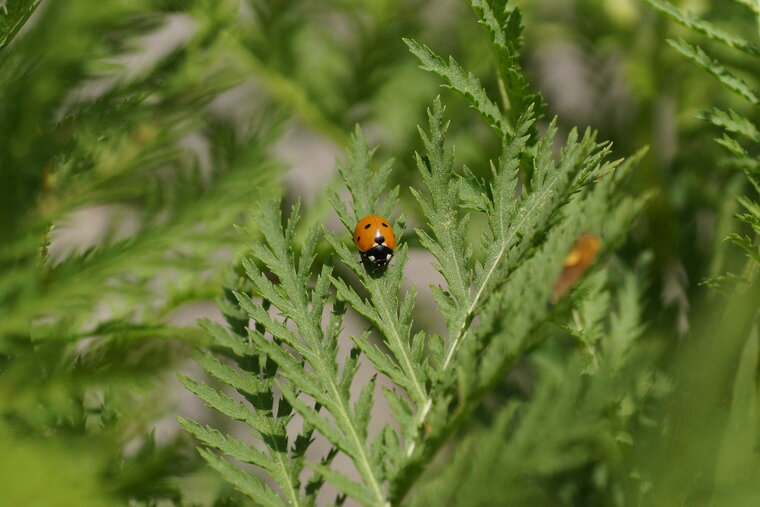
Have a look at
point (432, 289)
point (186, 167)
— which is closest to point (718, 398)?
point (432, 289)

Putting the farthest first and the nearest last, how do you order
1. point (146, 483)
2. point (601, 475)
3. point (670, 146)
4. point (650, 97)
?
point (670, 146) < point (650, 97) < point (601, 475) < point (146, 483)

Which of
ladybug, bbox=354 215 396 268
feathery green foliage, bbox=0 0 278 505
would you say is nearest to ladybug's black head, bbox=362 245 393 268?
ladybug, bbox=354 215 396 268

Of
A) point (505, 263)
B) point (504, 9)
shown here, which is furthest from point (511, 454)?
point (504, 9)

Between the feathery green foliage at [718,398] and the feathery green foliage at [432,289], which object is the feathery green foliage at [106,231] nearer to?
the feathery green foliage at [432,289]

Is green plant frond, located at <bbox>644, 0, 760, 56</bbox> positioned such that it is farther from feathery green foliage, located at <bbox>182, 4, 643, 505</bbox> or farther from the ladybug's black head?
the ladybug's black head

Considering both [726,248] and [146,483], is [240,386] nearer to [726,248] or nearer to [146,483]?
[146,483]
